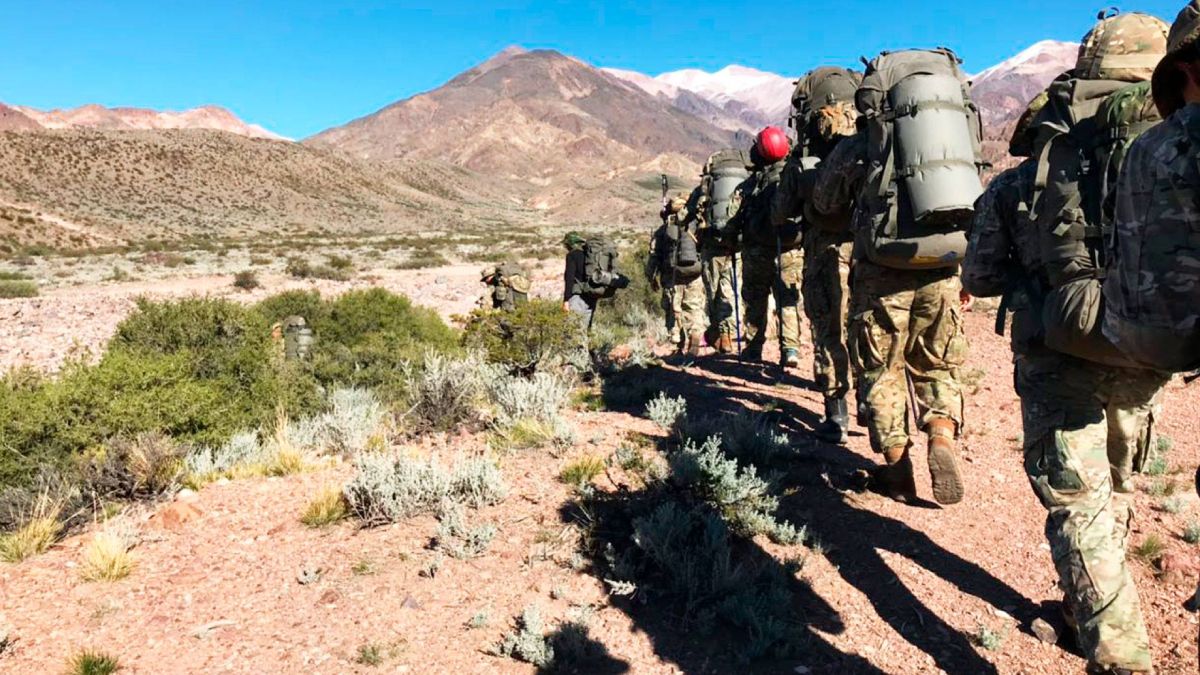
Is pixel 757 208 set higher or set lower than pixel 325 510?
higher

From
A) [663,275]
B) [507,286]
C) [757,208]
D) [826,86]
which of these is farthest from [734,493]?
[663,275]

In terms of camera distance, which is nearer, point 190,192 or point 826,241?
point 826,241

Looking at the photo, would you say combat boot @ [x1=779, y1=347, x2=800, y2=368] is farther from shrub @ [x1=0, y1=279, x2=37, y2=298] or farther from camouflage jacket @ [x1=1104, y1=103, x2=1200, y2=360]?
shrub @ [x1=0, y1=279, x2=37, y2=298]

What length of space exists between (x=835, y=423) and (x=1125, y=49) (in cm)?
299

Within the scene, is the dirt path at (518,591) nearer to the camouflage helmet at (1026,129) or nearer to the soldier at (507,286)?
the camouflage helmet at (1026,129)

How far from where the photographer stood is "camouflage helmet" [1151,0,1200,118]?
140 cm

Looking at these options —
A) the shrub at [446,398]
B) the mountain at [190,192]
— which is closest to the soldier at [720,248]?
the shrub at [446,398]

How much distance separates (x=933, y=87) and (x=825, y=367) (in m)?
2.10

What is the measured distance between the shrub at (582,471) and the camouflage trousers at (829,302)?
1.88 meters

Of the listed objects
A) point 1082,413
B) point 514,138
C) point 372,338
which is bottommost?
point 372,338

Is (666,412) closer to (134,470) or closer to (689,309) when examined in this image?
(134,470)

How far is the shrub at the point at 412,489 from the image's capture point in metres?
3.66

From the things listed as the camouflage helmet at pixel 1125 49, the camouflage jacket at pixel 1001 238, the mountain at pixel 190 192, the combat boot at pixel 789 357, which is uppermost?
the mountain at pixel 190 192

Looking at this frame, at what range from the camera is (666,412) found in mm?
5043
